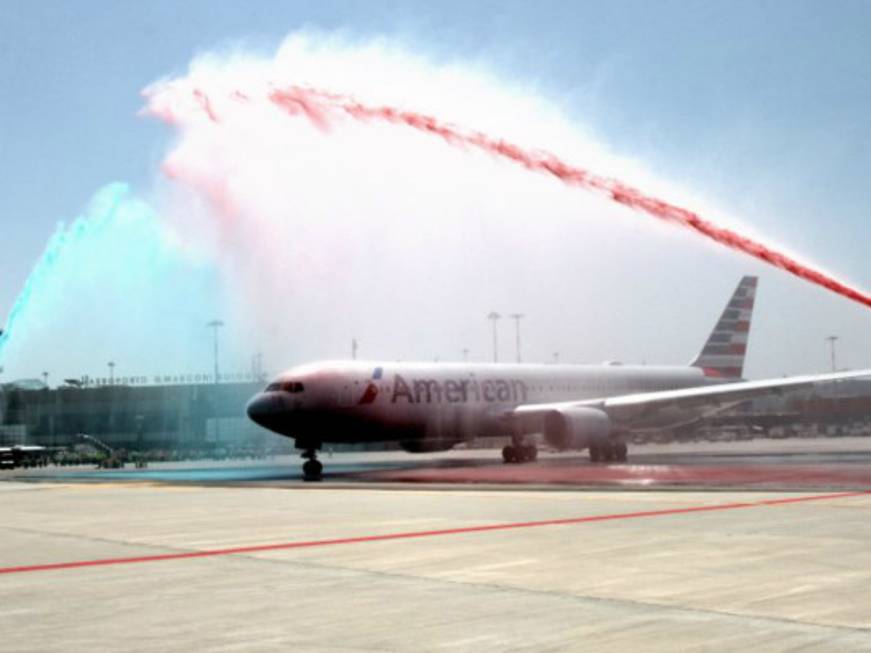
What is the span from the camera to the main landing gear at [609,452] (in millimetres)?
47481

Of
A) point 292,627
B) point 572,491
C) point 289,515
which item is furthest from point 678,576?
point 572,491

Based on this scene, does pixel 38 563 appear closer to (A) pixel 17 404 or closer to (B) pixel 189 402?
(B) pixel 189 402

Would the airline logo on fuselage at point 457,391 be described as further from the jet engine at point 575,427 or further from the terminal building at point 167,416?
the terminal building at point 167,416

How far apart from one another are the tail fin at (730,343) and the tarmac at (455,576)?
1583 inches

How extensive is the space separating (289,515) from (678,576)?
36.6ft

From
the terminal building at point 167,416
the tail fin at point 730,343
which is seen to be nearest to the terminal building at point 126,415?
the terminal building at point 167,416

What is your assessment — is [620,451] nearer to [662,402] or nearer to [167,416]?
[662,402]

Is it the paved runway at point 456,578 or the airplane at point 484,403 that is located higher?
the airplane at point 484,403

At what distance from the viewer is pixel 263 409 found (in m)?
42.5

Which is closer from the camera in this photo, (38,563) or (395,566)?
(395,566)

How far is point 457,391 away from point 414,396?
9.15 feet

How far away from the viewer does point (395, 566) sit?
42.1 ft

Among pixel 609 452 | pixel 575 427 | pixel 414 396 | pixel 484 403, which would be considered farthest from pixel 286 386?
pixel 609 452

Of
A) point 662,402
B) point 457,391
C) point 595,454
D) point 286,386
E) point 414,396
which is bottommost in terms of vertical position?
point 595,454
